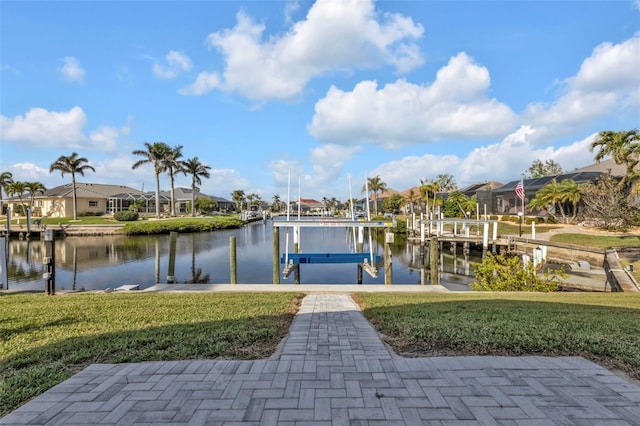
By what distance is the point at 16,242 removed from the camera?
32562 mm

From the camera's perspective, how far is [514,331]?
16.1 feet

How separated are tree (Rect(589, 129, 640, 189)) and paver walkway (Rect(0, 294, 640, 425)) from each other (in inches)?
1312

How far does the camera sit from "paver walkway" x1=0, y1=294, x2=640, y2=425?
2.87 meters

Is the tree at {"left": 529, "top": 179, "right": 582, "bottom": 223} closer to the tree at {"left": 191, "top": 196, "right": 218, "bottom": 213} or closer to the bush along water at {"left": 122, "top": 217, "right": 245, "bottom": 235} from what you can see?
the bush along water at {"left": 122, "top": 217, "right": 245, "bottom": 235}

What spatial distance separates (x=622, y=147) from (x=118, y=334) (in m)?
37.5

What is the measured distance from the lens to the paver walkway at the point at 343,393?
113 inches

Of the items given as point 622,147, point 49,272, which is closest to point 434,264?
point 49,272

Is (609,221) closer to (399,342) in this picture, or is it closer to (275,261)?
(275,261)

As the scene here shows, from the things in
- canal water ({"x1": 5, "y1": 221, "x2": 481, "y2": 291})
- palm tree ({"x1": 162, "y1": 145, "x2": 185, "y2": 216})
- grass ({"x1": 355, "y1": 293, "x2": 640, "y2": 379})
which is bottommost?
canal water ({"x1": 5, "y1": 221, "x2": 481, "y2": 291})

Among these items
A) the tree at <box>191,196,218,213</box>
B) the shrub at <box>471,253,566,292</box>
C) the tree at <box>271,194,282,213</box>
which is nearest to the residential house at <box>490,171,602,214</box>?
the shrub at <box>471,253,566,292</box>

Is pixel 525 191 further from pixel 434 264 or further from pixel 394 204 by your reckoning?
pixel 434 264

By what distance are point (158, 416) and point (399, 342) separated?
9.76 ft

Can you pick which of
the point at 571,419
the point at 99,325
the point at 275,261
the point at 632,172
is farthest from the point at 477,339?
the point at 632,172

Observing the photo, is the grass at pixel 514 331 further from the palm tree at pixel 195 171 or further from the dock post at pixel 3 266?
the palm tree at pixel 195 171
